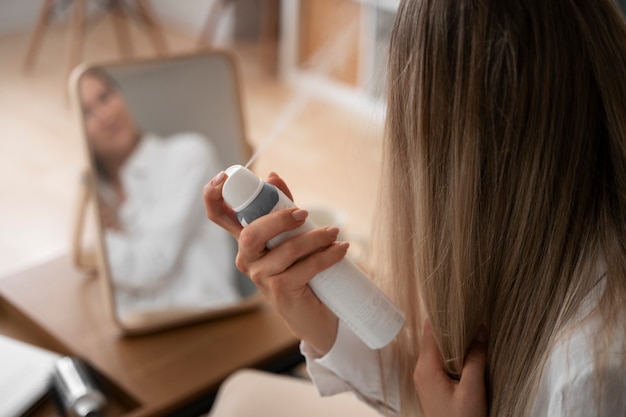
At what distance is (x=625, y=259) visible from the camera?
2.29ft

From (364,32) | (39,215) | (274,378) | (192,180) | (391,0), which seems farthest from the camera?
(364,32)

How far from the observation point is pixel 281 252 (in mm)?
771

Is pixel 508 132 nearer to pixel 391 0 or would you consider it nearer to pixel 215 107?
pixel 215 107

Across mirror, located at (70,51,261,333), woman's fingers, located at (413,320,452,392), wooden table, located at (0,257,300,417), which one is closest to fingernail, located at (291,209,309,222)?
woman's fingers, located at (413,320,452,392)

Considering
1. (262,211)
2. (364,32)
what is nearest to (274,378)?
(262,211)

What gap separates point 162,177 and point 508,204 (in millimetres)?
938

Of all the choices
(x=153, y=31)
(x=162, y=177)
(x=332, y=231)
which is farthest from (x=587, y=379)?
(x=153, y=31)

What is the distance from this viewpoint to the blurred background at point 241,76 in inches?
103

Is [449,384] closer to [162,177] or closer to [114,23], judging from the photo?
[162,177]

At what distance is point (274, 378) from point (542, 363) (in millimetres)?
537

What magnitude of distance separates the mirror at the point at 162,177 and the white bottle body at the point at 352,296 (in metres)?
0.72

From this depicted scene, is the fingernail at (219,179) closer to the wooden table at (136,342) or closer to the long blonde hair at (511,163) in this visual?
the long blonde hair at (511,163)

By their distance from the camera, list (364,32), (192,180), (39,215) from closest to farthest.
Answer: (192,180) < (39,215) < (364,32)

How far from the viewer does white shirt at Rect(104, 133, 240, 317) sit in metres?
1.48
